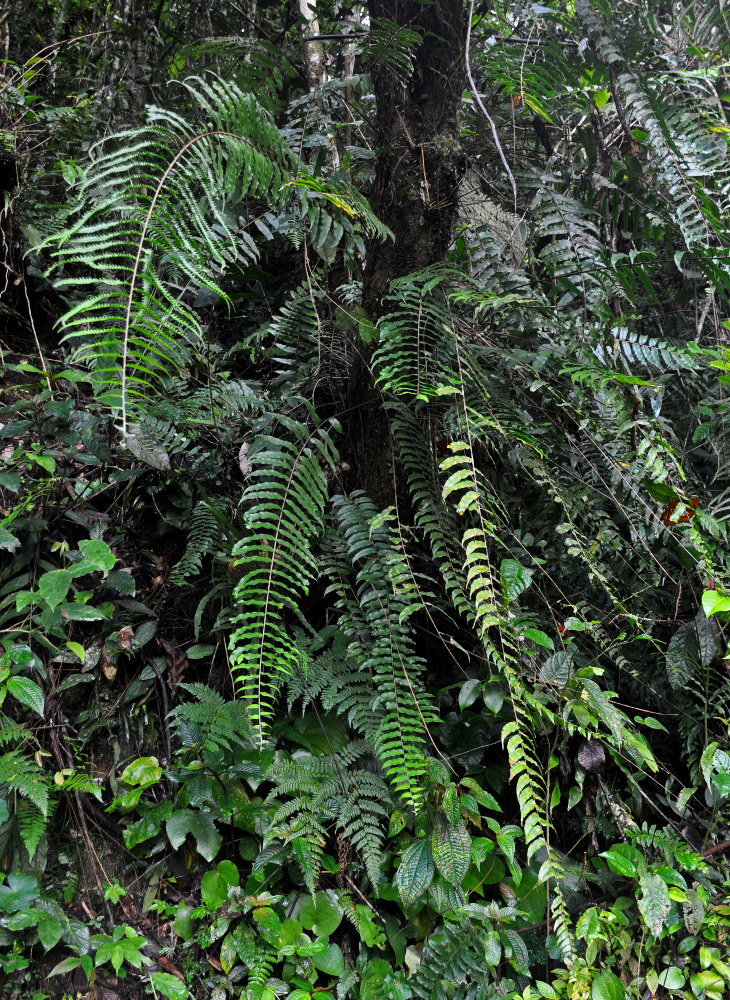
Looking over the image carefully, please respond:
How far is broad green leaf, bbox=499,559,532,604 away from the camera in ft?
4.83

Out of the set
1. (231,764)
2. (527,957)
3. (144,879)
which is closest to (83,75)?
(231,764)

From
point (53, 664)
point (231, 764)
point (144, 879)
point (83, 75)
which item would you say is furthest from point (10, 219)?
point (144, 879)

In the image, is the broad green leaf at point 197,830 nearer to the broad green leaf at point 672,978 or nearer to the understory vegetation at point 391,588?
the understory vegetation at point 391,588

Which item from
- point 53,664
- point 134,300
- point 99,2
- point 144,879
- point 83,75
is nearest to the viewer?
point 134,300

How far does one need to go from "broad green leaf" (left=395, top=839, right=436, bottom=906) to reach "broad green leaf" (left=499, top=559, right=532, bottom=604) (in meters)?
0.63

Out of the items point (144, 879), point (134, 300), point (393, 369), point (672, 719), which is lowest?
point (144, 879)

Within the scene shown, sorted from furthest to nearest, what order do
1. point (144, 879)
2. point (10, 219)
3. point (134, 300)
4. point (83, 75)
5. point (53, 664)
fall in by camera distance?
point (83, 75)
point (10, 219)
point (53, 664)
point (144, 879)
point (134, 300)

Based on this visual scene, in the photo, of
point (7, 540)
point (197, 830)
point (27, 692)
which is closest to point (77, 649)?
point (27, 692)

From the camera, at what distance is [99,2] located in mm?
3229

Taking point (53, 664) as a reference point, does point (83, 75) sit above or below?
above

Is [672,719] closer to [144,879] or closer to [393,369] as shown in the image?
[393,369]

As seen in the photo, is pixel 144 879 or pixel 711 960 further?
pixel 144 879

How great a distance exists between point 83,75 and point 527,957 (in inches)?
155

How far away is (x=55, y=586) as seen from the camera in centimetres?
166
